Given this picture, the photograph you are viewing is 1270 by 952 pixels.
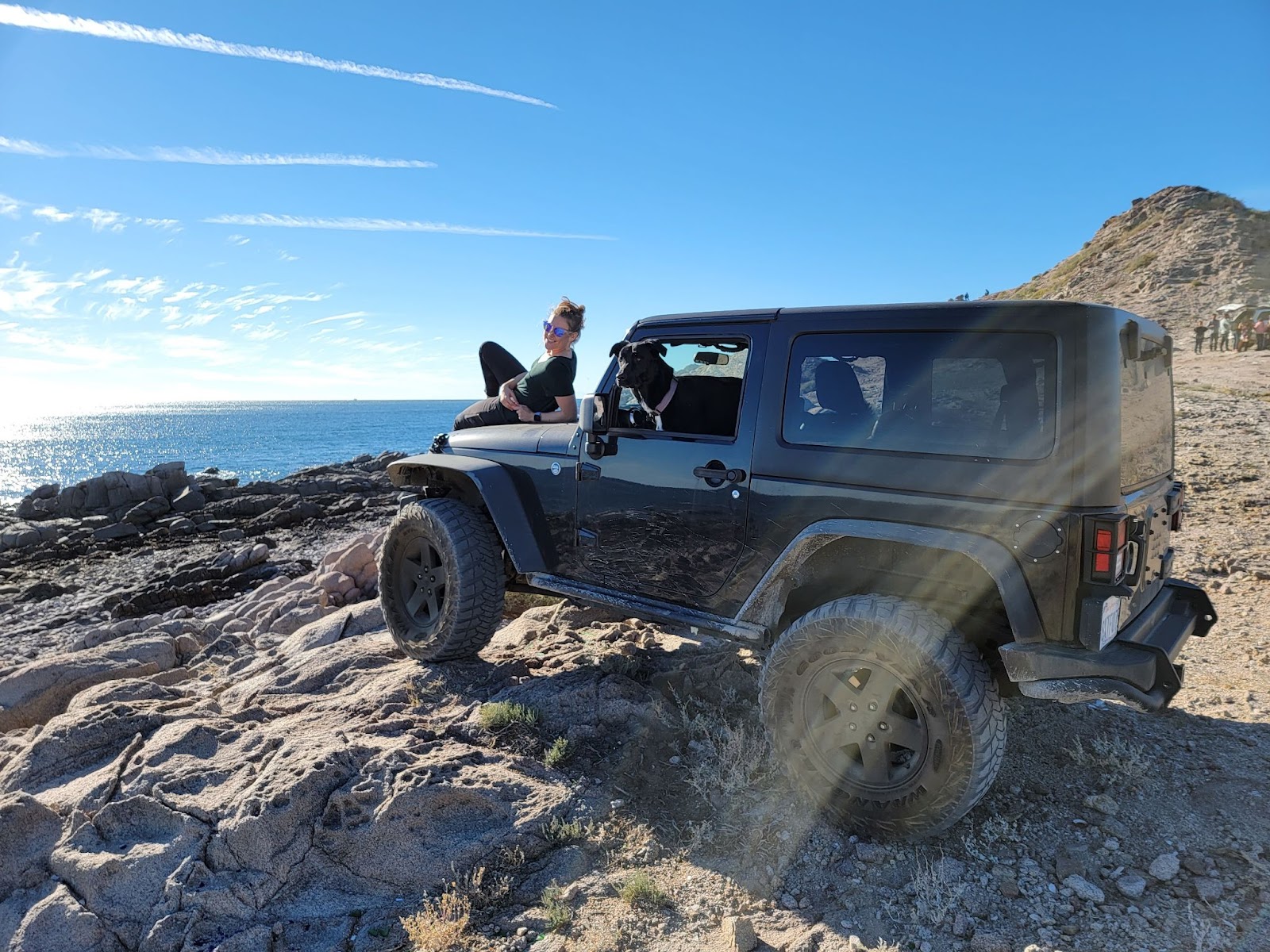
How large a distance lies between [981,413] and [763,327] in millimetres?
1128

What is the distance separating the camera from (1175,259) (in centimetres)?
4312

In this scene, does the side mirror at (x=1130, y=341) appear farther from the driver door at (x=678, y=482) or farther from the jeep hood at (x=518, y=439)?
the jeep hood at (x=518, y=439)

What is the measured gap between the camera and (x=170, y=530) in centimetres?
1962

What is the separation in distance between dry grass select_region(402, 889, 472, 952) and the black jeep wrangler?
154 cm

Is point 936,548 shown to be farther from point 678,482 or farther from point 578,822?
point 578,822

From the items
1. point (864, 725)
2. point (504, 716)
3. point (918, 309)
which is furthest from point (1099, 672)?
point (504, 716)

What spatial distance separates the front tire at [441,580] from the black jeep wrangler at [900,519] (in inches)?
32.5

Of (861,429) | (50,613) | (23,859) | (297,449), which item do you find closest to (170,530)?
(50,613)

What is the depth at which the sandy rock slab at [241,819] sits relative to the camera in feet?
10.2

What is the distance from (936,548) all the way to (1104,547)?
0.59 m

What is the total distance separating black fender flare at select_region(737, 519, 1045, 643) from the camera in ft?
9.33

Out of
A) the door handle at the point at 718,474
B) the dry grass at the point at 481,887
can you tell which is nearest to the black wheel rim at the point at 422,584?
the dry grass at the point at 481,887

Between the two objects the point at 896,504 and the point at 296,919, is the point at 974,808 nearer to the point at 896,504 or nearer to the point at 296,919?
the point at 896,504

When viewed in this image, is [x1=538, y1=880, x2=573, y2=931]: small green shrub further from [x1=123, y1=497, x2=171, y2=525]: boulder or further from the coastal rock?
[x1=123, y1=497, x2=171, y2=525]: boulder
